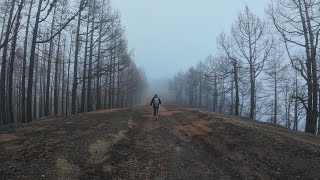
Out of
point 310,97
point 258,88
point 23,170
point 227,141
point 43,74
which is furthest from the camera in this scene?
point 258,88

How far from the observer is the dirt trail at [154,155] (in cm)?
1082

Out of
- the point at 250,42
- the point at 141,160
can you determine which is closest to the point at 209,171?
the point at 141,160

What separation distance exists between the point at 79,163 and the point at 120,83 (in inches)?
1616

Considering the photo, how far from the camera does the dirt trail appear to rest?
10820 millimetres

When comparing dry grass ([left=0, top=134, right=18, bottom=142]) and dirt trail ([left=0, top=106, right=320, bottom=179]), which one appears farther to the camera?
dry grass ([left=0, top=134, right=18, bottom=142])

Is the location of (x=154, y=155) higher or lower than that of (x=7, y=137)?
lower

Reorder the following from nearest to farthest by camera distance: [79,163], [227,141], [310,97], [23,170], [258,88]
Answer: [23,170] → [79,163] → [227,141] → [310,97] → [258,88]

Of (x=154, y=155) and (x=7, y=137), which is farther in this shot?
(x=7, y=137)

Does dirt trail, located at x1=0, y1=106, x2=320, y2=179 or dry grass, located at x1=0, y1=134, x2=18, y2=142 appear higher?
dry grass, located at x1=0, y1=134, x2=18, y2=142

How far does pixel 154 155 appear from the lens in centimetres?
1291

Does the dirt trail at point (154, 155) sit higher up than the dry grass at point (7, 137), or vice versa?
the dry grass at point (7, 137)

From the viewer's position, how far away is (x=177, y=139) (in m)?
15.7

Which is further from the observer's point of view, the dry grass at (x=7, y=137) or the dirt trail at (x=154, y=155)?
the dry grass at (x=7, y=137)

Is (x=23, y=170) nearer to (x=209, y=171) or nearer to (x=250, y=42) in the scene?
(x=209, y=171)
